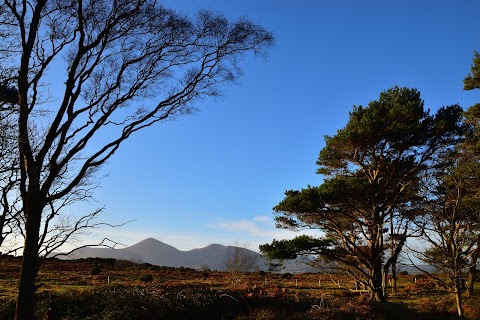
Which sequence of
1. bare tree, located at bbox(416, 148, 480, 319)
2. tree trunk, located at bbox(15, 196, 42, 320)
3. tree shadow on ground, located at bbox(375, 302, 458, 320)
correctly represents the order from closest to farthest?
1. tree trunk, located at bbox(15, 196, 42, 320)
2. bare tree, located at bbox(416, 148, 480, 319)
3. tree shadow on ground, located at bbox(375, 302, 458, 320)

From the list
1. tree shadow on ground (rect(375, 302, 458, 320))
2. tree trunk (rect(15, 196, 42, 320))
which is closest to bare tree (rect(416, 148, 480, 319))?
tree shadow on ground (rect(375, 302, 458, 320))

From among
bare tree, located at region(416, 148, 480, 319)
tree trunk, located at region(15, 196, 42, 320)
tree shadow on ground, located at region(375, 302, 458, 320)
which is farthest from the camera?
tree shadow on ground, located at region(375, 302, 458, 320)

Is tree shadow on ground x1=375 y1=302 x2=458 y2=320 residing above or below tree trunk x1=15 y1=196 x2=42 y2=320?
below

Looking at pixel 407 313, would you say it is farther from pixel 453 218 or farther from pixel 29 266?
pixel 29 266

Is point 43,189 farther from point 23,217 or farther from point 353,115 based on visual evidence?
point 353,115

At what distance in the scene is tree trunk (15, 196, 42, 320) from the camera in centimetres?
670

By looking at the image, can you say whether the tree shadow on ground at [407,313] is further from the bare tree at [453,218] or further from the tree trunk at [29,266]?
the tree trunk at [29,266]

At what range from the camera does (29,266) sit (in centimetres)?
684

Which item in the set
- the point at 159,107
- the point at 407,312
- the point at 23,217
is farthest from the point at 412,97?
the point at 23,217

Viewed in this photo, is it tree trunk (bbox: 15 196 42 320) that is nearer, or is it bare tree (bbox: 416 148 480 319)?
tree trunk (bbox: 15 196 42 320)

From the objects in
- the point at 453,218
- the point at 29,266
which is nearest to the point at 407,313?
the point at 453,218

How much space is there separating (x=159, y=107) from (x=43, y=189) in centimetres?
298

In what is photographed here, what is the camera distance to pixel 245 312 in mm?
11812

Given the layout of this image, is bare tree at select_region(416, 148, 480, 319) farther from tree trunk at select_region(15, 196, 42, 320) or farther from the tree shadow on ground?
tree trunk at select_region(15, 196, 42, 320)
